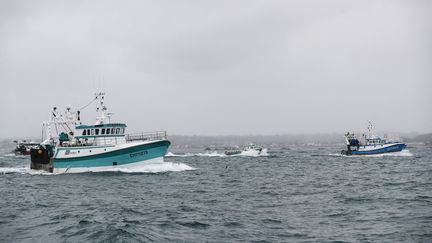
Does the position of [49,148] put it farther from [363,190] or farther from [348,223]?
[348,223]

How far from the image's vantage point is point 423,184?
35500mm

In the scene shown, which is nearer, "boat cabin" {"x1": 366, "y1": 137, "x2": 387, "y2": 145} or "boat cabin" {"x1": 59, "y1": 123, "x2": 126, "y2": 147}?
"boat cabin" {"x1": 59, "y1": 123, "x2": 126, "y2": 147}

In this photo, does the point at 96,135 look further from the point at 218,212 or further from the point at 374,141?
the point at 374,141

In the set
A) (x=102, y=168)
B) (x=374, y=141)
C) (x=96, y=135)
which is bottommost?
(x=102, y=168)

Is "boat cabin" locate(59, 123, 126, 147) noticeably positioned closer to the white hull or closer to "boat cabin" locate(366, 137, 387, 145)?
the white hull

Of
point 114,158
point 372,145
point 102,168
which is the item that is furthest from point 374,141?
point 102,168

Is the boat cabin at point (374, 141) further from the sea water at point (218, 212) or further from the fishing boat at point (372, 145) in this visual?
the sea water at point (218, 212)

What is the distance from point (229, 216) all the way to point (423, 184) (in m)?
22.4

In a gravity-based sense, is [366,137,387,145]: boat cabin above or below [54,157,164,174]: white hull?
above

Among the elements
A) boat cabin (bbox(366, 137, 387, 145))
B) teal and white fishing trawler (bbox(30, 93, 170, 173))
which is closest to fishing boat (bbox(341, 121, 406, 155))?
boat cabin (bbox(366, 137, 387, 145))

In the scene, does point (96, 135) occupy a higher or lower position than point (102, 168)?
higher

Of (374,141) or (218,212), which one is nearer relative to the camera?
(218,212)

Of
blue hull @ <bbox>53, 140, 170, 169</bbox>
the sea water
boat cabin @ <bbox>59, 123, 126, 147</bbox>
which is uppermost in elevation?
boat cabin @ <bbox>59, 123, 126, 147</bbox>

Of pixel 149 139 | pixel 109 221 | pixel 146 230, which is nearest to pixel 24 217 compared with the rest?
pixel 109 221
